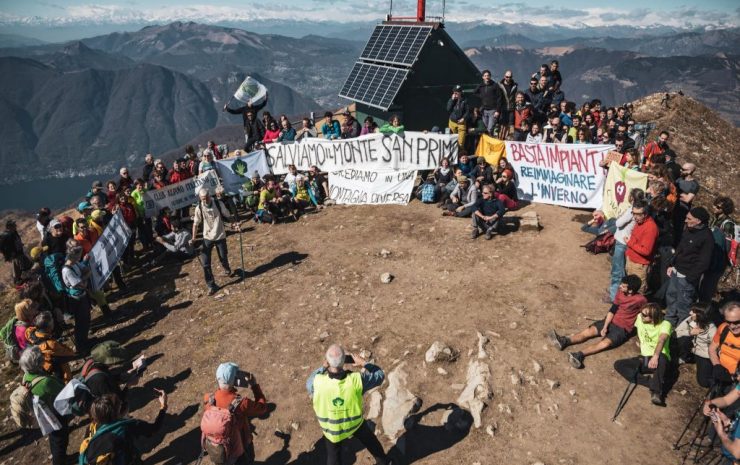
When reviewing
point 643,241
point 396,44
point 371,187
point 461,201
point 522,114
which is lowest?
point 371,187

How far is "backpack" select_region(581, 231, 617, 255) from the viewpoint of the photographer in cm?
1168

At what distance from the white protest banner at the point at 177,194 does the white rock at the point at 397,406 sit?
926 cm

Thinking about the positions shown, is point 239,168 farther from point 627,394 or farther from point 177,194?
point 627,394

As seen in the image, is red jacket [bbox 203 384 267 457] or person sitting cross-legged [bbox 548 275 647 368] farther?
person sitting cross-legged [bbox 548 275 647 368]

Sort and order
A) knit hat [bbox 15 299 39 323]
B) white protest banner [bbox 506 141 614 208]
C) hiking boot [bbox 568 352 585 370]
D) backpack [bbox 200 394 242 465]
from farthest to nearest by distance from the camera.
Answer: white protest banner [bbox 506 141 614 208] < knit hat [bbox 15 299 39 323] < hiking boot [bbox 568 352 585 370] < backpack [bbox 200 394 242 465]

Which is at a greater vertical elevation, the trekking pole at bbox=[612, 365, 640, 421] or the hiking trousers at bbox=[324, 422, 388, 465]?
the hiking trousers at bbox=[324, 422, 388, 465]

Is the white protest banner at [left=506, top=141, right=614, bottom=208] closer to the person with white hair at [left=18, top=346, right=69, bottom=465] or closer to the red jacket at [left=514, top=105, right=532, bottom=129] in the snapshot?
the red jacket at [left=514, top=105, right=532, bottom=129]

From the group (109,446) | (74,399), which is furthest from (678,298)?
(74,399)

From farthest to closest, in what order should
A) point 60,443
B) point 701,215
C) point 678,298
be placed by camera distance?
point 678,298, point 701,215, point 60,443

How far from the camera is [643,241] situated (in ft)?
29.6

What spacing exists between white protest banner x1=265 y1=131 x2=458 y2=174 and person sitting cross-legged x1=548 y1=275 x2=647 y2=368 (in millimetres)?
8969

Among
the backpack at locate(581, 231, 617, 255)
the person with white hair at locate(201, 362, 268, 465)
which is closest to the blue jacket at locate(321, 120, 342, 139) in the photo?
the backpack at locate(581, 231, 617, 255)

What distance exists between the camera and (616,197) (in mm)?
12742

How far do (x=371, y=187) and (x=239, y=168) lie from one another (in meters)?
4.86
